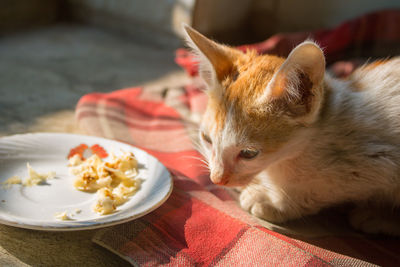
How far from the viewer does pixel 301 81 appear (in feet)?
3.71

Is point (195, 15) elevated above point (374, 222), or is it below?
above

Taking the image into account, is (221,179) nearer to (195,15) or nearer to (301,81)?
(301,81)

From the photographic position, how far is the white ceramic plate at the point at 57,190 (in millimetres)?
1079

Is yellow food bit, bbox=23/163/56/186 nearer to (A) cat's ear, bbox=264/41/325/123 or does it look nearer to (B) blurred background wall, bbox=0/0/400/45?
(A) cat's ear, bbox=264/41/325/123

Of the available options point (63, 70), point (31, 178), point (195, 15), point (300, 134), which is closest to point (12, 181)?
point (31, 178)

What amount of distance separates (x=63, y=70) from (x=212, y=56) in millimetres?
1603

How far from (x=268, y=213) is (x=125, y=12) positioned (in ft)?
8.41

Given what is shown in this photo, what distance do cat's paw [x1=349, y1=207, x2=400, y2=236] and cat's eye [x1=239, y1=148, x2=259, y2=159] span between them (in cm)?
46

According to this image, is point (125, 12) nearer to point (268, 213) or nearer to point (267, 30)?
point (267, 30)

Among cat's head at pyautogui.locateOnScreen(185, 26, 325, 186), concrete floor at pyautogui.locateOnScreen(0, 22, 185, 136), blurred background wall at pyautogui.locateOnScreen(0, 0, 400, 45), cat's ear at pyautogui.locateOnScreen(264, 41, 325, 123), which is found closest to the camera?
cat's ear at pyautogui.locateOnScreen(264, 41, 325, 123)

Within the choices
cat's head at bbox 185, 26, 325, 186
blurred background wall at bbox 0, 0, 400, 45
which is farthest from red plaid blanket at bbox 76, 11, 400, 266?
blurred background wall at bbox 0, 0, 400, 45

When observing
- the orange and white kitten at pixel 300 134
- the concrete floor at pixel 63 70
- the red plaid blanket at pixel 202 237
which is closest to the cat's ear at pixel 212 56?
the orange and white kitten at pixel 300 134

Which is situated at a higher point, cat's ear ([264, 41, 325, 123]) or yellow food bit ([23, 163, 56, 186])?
cat's ear ([264, 41, 325, 123])

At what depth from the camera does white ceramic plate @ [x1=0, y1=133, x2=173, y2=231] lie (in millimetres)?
1079
